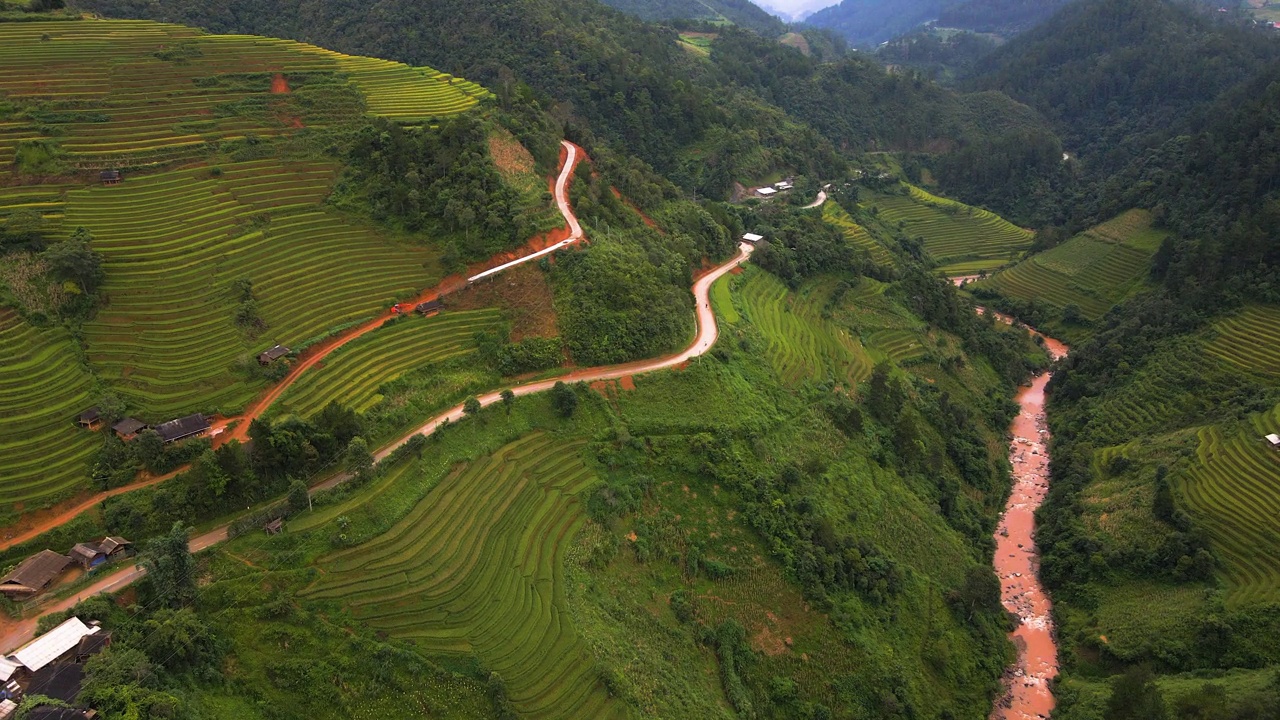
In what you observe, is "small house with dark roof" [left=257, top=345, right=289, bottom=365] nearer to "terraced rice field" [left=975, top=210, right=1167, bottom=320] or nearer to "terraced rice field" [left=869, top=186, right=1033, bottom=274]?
"terraced rice field" [left=975, top=210, right=1167, bottom=320]

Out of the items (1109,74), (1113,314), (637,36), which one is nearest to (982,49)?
(1109,74)

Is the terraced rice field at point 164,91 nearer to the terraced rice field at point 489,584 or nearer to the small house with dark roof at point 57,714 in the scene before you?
the terraced rice field at point 489,584

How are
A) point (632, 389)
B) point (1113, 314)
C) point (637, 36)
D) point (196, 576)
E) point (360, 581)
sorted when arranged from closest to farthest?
point (196, 576) < point (360, 581) < point (632, 389) < point (1113, 314) < point (637, 36)

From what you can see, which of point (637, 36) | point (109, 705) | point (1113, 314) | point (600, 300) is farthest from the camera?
point (637, 36)

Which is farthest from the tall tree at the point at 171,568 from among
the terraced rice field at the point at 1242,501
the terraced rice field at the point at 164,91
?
the terraced rice field at the point at 1242,501

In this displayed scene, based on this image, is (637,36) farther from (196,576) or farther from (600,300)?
(196,576)

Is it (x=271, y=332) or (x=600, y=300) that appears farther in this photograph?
(x=600, y=300)

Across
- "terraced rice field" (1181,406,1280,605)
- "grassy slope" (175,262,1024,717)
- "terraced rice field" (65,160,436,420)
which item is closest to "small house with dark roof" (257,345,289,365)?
"terraced rice field" (65,160,436,420)

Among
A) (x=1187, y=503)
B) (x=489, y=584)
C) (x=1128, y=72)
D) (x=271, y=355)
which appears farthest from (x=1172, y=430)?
(x=1128, y=72)
